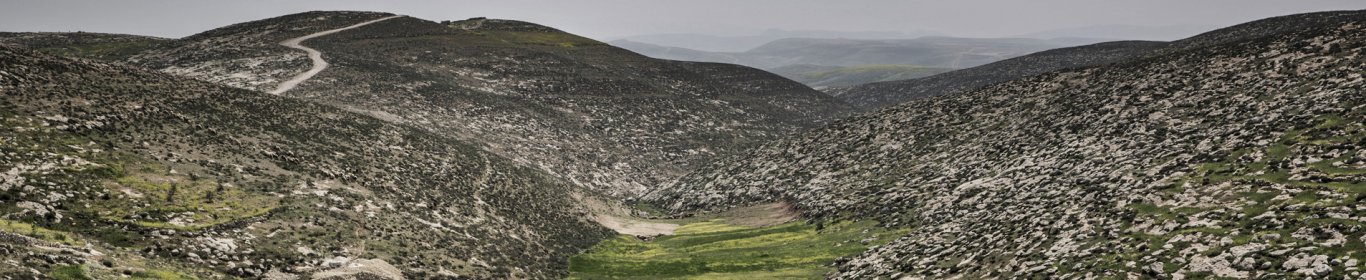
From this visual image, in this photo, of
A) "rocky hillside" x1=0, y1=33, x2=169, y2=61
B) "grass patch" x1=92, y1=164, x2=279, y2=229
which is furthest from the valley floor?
"rocky hillside" x1=0, y1=33, x2=169, y2=61

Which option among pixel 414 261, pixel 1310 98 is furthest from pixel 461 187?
pixel 1310 98

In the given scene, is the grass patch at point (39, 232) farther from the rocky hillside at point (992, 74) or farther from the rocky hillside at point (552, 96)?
the rocky hillside at point (992, 74)

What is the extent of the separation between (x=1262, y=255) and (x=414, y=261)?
33034mm

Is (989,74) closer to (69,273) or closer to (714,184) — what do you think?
(714,184)

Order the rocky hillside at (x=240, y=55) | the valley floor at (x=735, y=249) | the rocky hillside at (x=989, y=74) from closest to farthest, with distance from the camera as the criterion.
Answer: the valley floor at (x=735, y=249), the rocky hillside at (x=240, y=55), the rocky hillside at (x=989, y=74)

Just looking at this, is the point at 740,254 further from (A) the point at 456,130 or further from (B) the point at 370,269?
(A) the point at 456,130

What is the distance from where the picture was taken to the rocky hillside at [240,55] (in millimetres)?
99938

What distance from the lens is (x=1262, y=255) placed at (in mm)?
23422

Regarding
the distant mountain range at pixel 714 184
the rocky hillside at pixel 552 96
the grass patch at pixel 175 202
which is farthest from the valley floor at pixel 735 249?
Result: the rocky hillside at pixel 552 96

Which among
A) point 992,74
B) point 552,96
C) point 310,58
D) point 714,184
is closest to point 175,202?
point 714,184

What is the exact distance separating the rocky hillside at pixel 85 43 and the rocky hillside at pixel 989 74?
137m

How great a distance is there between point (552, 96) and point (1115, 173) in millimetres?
85274

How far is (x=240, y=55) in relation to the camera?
114562 millimetres

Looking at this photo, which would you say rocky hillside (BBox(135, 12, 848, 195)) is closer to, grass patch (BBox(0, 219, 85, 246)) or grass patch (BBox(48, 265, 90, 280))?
grass patch (BBox(0, 219, 85, 246))
